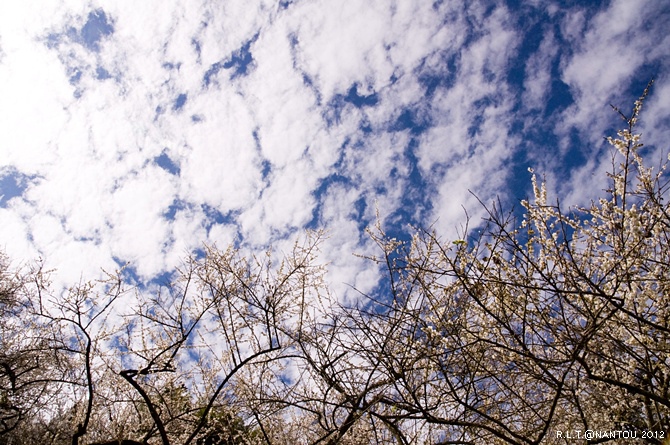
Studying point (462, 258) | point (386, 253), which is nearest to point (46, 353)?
point (386, 253)

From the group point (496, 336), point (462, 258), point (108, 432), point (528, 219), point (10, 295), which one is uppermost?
point (10, 295)

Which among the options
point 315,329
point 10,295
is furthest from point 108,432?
point 315,329

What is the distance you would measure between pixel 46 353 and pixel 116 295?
304cm

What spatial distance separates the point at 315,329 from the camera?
12.4 ft

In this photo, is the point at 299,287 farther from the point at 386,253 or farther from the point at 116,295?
the point at 116,295

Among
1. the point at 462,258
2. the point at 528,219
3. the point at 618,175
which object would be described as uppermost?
the point at 618,175

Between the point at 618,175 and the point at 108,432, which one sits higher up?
the point at 618,175

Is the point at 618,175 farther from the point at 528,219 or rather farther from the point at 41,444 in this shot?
the point at 41,444

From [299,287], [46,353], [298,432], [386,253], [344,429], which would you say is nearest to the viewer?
[344,429]

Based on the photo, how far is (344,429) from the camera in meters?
3.32

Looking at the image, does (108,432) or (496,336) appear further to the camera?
(108,432)

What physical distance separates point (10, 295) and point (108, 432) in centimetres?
436

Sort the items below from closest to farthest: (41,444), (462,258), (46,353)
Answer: (462,258)
(46,353)
(41,444)

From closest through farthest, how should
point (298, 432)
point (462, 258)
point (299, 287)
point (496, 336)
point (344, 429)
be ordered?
point (344, 429) → point (462, 258) → point (496, 336) → point (299, 287) → point (298, 432)
